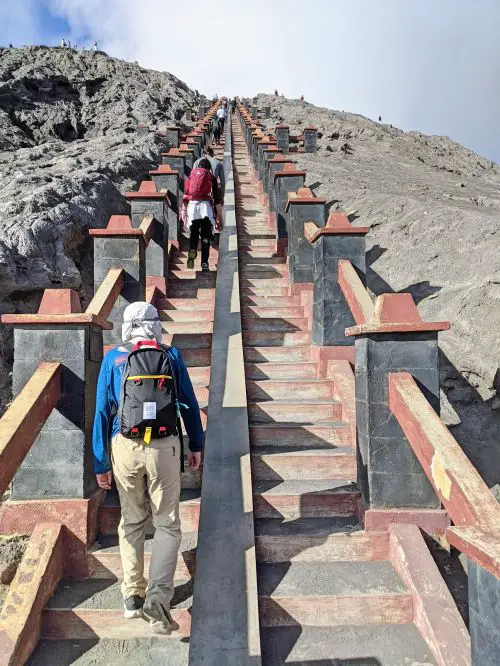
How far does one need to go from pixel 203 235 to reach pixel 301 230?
5.08ft

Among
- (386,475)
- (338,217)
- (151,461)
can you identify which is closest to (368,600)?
(386,475)

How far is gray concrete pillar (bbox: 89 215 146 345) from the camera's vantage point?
Result: 19.1 ft

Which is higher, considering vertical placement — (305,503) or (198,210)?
(198,210)

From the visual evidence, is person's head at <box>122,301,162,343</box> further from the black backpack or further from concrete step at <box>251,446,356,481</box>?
concrete step at <box>251,446,356,481</box>

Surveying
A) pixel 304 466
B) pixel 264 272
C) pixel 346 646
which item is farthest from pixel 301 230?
pixel 346 646

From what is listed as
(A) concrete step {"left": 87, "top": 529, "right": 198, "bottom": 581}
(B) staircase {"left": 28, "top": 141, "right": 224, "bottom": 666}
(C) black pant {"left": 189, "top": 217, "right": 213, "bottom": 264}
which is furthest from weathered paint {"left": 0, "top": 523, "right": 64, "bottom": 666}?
(C) black pant {"left": 189, "top": 217, "right": 213, "bottom": 264}

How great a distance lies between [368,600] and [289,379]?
266 centimetres

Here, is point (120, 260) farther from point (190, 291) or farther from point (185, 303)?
point (190, 291)

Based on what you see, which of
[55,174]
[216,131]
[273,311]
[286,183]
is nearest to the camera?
[273,311]

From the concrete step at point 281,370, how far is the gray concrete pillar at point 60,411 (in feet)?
7.64

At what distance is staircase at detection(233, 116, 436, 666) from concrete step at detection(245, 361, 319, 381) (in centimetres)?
1

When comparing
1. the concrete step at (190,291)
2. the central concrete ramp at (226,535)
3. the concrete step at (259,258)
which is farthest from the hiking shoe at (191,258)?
the central concrete ramp at (226,535)

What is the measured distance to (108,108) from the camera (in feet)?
98.9

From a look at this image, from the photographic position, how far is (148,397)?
9.79 ft
